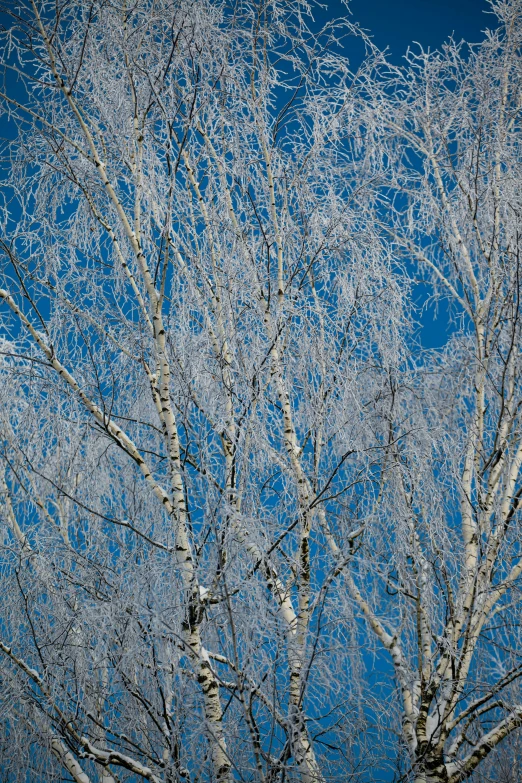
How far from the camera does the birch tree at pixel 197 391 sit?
3.73m

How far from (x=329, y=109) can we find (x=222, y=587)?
122 inches

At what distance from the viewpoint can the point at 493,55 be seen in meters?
6.29

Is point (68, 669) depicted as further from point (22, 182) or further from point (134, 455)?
point (22, 182)

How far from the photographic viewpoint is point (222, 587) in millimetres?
3592

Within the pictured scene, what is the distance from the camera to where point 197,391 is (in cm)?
455

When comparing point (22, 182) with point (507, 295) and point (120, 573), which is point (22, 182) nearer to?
point (120, 573)

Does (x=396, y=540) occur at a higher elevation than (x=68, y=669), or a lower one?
higher

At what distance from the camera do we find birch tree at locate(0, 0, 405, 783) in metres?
3.73

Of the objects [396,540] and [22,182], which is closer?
[396,540]

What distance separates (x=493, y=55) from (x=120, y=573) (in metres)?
4.95

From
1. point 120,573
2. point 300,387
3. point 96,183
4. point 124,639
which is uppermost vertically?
point 96,183

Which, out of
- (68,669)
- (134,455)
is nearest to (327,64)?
(134,455)

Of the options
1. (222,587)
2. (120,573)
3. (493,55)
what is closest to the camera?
(222,587)

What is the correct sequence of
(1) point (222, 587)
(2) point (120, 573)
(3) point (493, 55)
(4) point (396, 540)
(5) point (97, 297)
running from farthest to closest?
(3) point (493, 55)
(5) point (97, 297)
(4) point (396, 540)
(2) point (120, 573)
(1) point (222, 587)
